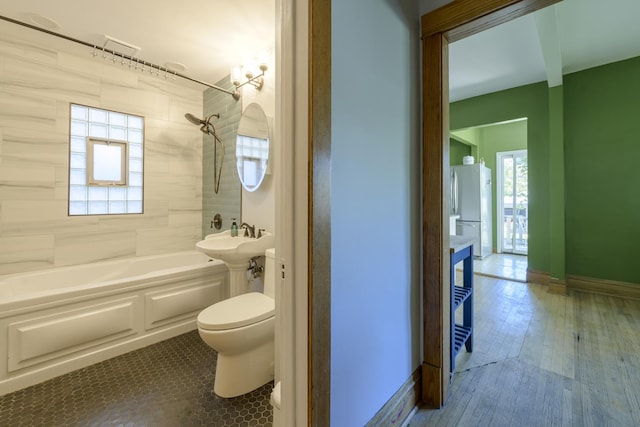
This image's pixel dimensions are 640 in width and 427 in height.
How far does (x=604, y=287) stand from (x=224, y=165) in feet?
14.8

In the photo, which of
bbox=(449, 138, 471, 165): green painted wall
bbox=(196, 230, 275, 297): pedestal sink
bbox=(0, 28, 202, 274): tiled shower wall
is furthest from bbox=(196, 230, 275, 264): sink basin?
bbox=(449, 138, 471, 165): green painted wall

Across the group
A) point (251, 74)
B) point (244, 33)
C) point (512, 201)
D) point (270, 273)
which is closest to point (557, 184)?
point (512, 201)

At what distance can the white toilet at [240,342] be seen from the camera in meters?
1.51

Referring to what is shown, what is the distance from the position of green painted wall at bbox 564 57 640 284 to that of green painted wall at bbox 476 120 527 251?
1911 mm

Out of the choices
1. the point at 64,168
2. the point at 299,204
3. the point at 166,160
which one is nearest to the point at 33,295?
the point at 64,168

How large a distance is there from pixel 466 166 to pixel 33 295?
5.54 meters

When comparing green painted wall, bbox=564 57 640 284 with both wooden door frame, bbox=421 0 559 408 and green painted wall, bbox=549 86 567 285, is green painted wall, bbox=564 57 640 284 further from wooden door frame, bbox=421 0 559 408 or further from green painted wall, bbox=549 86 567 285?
wooden door frame, bbox=421 0 559 408

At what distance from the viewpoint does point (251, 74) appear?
243 cm

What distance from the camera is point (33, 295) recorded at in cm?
169

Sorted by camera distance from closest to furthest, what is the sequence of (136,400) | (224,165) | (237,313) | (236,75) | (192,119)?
1. (136,400)
2. (237,313)
3. (236,75)
4. (192,119)
5. (224,165)

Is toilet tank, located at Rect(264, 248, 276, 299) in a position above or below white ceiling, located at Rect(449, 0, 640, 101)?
below

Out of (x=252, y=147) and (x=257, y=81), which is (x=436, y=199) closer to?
(x=252, y=147)

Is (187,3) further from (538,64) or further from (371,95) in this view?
(538,64)

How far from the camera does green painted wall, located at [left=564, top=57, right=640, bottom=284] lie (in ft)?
9.71
